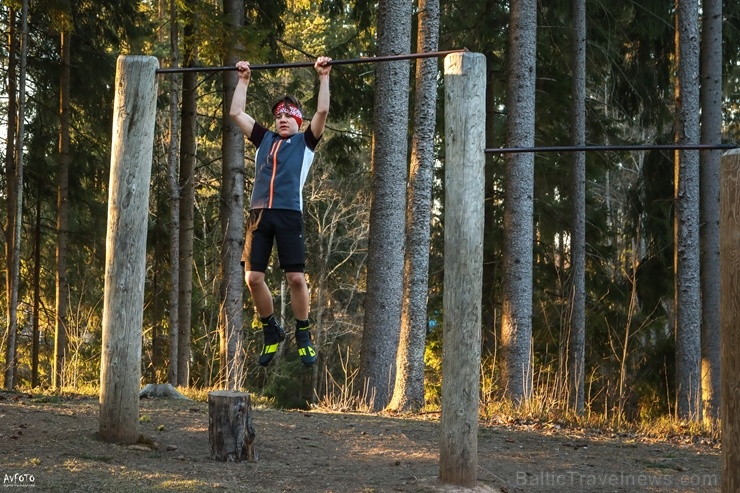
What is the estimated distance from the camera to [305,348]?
261 inches

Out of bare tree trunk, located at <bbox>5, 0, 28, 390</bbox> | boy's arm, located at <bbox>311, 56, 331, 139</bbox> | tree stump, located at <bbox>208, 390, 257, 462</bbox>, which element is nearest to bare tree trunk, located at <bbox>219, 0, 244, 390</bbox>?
bare tree trunk, located at <bbox>5, 0, 28, 390</bbox>

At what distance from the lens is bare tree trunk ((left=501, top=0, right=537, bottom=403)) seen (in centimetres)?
1265

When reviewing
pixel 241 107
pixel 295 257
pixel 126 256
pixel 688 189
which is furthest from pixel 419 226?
pixel 126 256

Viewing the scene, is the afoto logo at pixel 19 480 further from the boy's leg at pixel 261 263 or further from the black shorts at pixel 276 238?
the black shorts at pixel 276 238

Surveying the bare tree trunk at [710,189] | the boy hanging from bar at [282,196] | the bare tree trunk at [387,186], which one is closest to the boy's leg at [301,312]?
the boy hanging from bar at [282,196]

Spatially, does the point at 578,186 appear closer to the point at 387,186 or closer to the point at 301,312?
the point at 387,186

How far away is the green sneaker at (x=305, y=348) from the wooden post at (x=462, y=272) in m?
1.03

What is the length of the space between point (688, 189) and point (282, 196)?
8110 millimetres

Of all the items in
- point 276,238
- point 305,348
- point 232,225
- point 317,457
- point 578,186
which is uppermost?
point 578,186

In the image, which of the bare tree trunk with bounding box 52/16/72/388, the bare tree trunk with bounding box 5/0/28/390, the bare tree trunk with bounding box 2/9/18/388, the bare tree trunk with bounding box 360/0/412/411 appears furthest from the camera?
the bare tree trunk with bounding box 2/9/18/388

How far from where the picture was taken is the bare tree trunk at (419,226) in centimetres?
1080

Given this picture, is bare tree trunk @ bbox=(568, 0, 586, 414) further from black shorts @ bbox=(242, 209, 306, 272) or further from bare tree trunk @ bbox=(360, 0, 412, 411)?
black shorts @ bbox=(242, 209, 306, 272)

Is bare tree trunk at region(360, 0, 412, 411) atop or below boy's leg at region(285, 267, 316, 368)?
atop

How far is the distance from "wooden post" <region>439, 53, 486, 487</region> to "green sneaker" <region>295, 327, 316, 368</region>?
1.03 m
